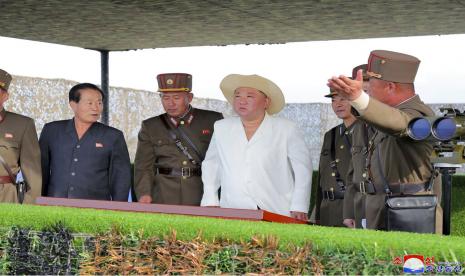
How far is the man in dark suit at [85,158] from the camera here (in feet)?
21.9

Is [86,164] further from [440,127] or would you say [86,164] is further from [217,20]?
[217,20]

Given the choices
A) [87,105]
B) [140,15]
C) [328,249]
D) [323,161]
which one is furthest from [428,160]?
[140,15]

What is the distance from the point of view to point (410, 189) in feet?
14.9

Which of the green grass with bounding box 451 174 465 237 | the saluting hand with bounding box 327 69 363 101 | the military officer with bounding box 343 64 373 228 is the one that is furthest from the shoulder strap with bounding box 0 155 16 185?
the green grass with bounding box 451 174 465 237

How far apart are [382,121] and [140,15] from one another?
22.2ft

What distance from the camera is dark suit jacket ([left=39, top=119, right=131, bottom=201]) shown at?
263 inches

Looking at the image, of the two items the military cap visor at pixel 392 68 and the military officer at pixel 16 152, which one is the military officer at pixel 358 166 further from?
the military officer at pixel 16 152

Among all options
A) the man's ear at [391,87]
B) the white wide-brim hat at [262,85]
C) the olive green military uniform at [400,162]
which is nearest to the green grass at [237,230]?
the olive green military uniform at [400,162]

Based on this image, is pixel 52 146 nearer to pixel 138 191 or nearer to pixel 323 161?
pixel 138 191

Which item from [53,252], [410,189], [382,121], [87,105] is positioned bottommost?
[53,252]

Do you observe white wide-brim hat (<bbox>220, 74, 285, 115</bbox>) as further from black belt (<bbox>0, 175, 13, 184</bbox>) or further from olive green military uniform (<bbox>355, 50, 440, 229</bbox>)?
black belt (<bbox>0, 175, 13, 184</bbox>)

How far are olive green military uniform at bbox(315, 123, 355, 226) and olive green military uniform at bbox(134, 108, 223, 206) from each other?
40.2 inches

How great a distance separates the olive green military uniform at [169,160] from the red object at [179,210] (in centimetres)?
271

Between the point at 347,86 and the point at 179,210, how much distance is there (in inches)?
38.5
